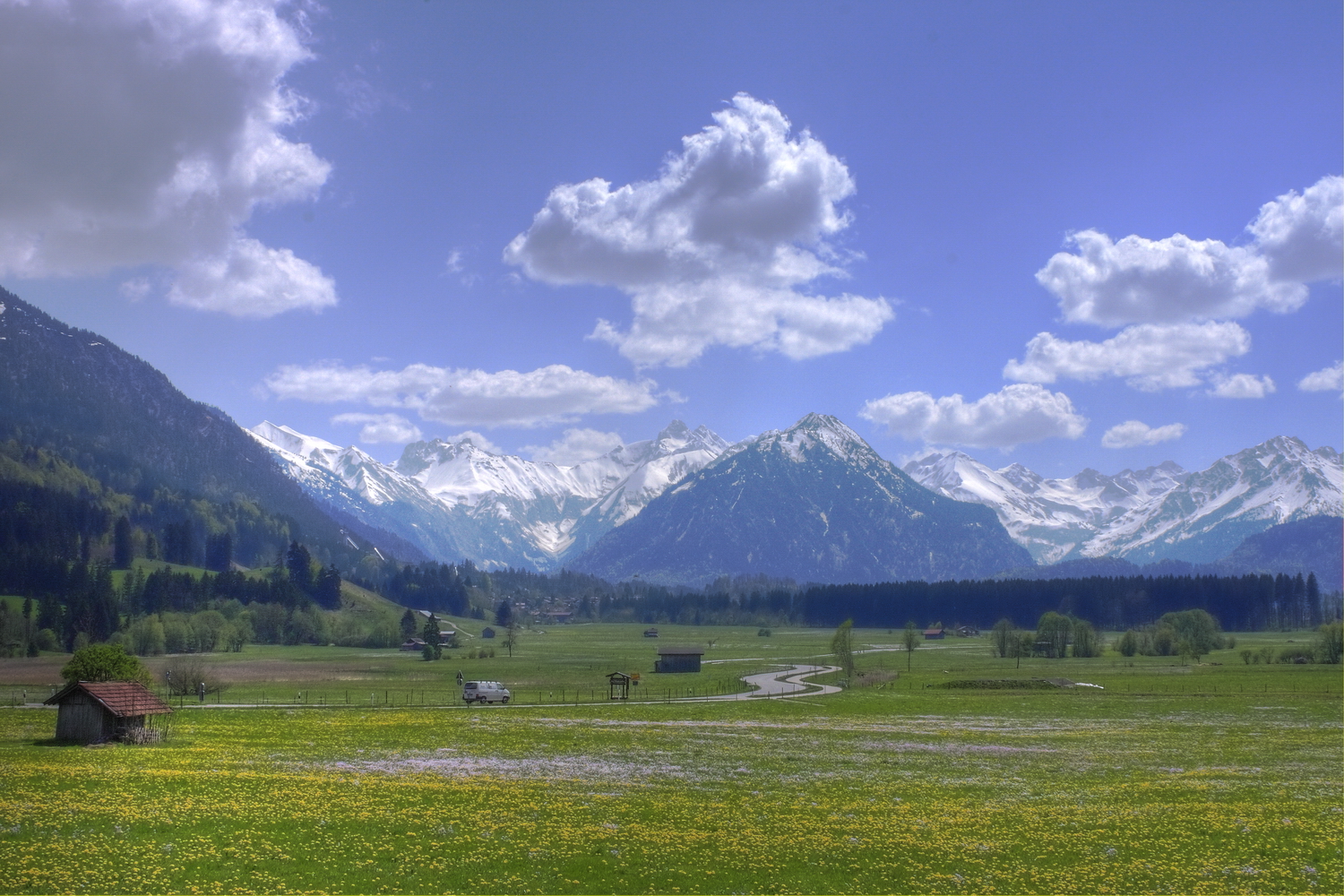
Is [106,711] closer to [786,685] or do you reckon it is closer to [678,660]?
[786,685]

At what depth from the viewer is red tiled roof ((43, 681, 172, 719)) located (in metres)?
50.6

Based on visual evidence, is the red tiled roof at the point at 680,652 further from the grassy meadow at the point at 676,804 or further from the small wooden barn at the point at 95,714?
the small wooden barn at the point at 95,714

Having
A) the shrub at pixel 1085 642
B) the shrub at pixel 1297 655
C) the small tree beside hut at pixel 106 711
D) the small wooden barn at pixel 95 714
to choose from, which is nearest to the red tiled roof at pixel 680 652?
the shrub at pixel 1085 642

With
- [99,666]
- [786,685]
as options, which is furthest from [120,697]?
[786,685]

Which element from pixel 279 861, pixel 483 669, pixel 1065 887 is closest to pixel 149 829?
pixel 279 861

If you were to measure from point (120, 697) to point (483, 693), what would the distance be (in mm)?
43197

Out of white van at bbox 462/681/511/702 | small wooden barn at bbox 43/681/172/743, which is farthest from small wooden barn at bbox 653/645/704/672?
small wooden barn at bbox 43/681/172/743

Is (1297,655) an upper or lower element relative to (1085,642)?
upper

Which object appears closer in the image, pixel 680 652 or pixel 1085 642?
Result: pixel 680 652

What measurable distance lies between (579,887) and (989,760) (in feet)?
112

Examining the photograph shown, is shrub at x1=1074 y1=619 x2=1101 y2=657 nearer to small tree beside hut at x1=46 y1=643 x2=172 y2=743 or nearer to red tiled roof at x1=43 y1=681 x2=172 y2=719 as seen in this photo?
small tree beside hut at x1=46 y1=643 x2=172 y2=743

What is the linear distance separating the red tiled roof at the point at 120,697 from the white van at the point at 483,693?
39.2 m

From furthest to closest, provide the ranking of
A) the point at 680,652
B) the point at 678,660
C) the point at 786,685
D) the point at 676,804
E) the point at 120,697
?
Result: the point at 680,652 → the point at 678,660 → the point at 786,685 → the point at 120,697 → the point at 676,804

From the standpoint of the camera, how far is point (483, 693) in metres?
92.3
